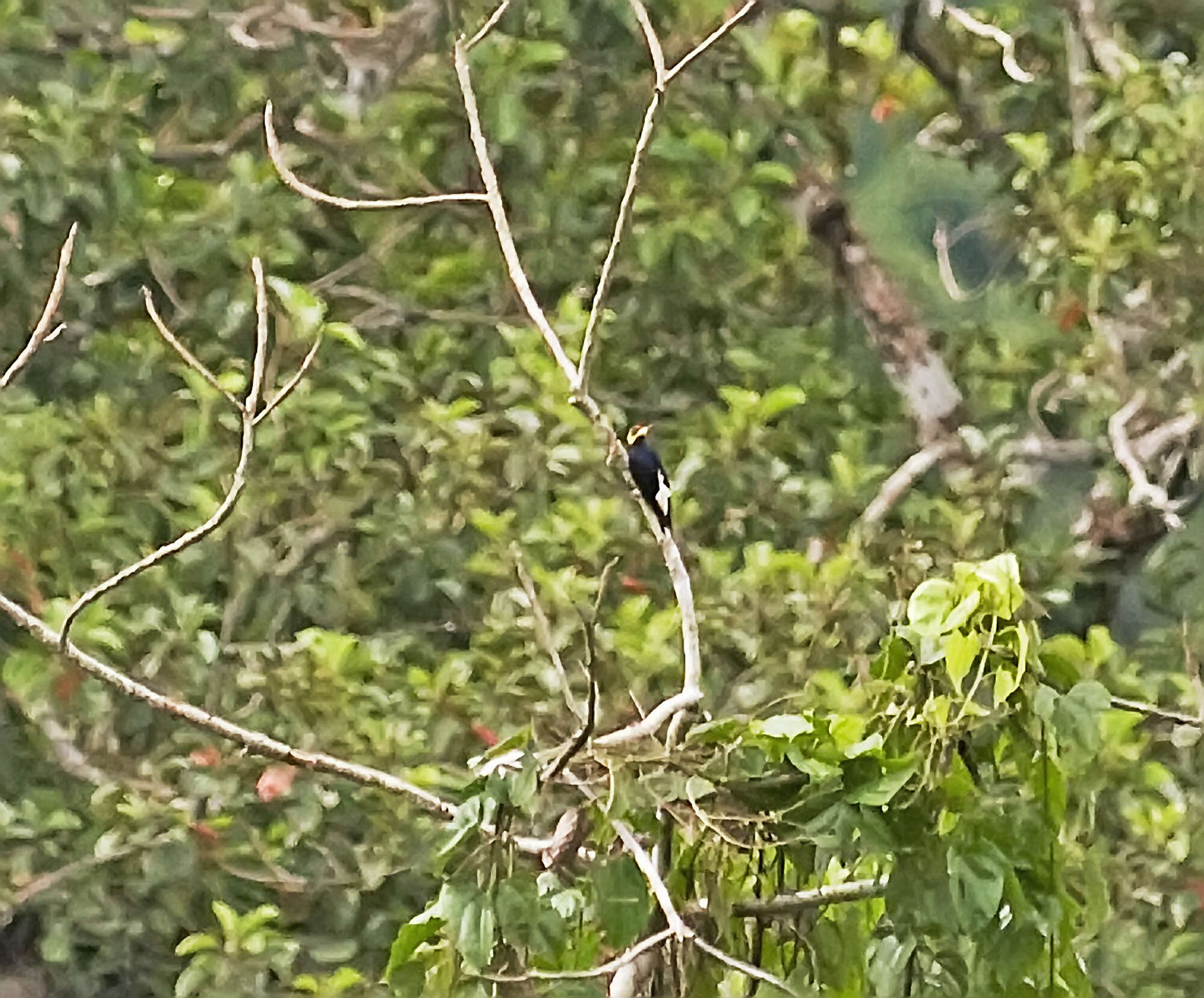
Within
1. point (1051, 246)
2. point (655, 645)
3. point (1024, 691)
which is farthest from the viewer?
point (1051, 246)

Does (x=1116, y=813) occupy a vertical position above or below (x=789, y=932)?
below

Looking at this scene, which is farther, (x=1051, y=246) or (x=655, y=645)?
(x=1051, y=246)

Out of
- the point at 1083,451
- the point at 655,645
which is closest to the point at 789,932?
the point at 655,645

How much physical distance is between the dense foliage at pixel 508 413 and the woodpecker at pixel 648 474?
0.07m

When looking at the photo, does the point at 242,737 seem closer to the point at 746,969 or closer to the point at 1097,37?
the point at 746,969

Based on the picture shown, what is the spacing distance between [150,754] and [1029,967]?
90cm

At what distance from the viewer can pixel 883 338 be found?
4.75 ft

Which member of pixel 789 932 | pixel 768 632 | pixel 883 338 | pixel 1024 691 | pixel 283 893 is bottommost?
pixel 283 893

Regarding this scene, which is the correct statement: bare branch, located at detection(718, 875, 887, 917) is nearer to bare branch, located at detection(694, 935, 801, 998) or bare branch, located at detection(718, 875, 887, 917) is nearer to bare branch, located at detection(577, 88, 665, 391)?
bare branch, located at detection(694, 935, 801, 998)

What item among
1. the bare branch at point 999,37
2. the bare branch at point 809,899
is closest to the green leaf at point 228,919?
the bare branch at point 809,899

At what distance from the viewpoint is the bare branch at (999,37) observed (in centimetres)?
141

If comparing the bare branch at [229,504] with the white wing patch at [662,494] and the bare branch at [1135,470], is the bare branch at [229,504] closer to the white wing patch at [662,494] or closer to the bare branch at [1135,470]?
the white wing patch at [662,494]

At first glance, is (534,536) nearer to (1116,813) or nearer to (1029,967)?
(1116,813)

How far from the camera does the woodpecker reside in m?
1.17
